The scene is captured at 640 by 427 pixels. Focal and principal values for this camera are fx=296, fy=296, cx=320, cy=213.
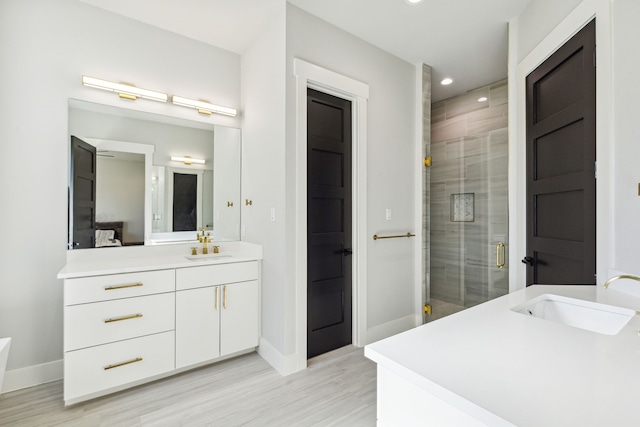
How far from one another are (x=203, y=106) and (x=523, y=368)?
9.38ft

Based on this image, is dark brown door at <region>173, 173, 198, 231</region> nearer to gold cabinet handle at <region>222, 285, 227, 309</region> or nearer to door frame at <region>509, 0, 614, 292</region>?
gold cabinet handle at <region>222, 285, 227, 309</region>

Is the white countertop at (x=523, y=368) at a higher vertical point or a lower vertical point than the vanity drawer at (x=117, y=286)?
higher

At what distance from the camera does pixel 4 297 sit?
197 centimetres

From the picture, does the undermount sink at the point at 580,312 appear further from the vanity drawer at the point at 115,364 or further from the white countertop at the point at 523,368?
the vanity drawer at the point at 115,364

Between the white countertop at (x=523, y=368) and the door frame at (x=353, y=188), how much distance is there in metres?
1.46

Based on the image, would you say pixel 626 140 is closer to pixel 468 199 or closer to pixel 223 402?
pixel 468 199

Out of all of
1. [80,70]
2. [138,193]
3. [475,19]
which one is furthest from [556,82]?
[80,70]

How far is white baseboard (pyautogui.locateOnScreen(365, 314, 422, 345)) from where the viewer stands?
9.17 feet

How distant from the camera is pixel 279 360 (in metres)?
2.27

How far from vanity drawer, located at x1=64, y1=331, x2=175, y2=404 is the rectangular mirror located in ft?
2.73

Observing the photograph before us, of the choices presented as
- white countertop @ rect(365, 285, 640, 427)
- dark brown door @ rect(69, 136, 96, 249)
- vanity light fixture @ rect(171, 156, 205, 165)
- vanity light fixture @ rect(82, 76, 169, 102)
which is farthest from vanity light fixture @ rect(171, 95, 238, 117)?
white countertop @ rect(365, 285, 640, 427)

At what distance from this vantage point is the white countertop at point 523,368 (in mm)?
528

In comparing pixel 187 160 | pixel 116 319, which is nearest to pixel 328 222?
pixel 187 160

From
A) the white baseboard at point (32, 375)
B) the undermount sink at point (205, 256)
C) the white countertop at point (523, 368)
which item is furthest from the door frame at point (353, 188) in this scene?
the white baseboard at point (32, 375)
